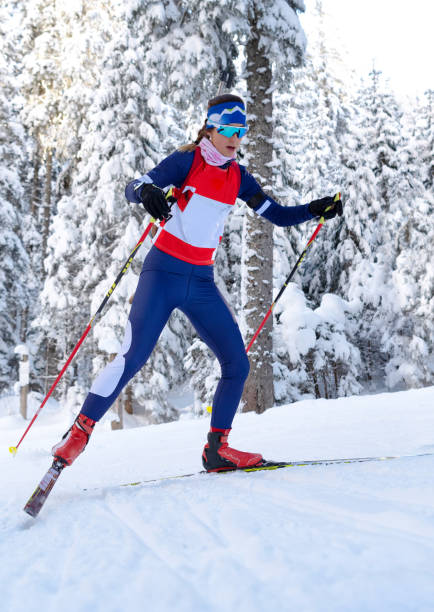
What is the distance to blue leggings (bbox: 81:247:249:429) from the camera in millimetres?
2756

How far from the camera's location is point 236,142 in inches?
124

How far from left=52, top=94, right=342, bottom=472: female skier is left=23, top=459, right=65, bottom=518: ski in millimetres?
556

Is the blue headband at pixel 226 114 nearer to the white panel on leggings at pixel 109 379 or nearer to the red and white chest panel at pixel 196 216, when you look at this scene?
the red and white chest panel at pixel 196 216

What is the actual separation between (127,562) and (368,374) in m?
23.8

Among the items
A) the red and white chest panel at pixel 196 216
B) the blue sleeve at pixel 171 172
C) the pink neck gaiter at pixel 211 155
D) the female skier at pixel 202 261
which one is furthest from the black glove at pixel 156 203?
the pink neck gaiter at pixel 211 155

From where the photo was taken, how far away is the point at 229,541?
1661mm

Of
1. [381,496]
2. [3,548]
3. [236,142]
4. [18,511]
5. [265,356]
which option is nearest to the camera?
[3,548]

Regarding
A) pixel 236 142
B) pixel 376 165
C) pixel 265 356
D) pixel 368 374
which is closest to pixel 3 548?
pixel 236 142

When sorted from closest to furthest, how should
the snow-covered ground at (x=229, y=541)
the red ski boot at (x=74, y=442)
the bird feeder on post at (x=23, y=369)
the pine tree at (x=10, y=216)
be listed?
1. the snow-covered ground at (x=229, y=541)
2. the red ski boot at (x=74, y=442)
3. the bird feeder on post at (x=23, y=369)
4. the pine tree at (x=10, y=216)

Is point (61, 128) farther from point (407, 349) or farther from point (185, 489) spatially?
point (185, 489)

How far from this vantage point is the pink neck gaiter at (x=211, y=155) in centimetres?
312

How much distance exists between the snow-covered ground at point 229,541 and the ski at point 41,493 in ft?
0.15

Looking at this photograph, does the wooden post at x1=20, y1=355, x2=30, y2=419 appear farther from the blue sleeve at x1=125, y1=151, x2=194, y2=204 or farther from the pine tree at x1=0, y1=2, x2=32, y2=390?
the blue sleeve at x1=125, y1=151, x2=194, y2=204

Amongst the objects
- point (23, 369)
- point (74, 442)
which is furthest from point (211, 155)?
point (23, 369)
